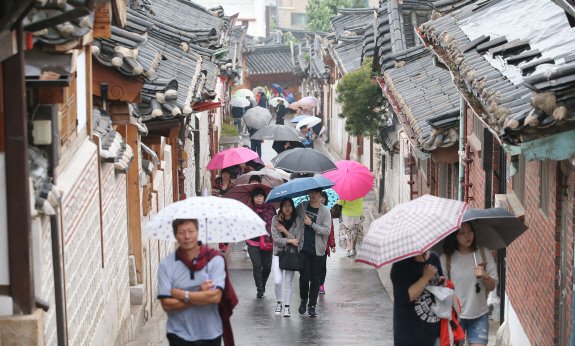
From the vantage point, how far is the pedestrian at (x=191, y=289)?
540 centimetres

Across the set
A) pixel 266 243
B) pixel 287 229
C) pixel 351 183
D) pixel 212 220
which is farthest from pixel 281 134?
pixel 212 220

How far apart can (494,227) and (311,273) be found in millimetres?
4254

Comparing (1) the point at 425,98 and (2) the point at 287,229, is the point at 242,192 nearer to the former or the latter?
(2) the point at 287,229

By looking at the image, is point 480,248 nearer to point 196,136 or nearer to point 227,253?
point 227,253

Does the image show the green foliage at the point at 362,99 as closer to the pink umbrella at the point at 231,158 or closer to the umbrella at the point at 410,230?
the pink umbrella at the point at 231,158

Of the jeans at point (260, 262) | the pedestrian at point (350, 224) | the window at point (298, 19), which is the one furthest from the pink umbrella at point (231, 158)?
the window at point (298, 19)

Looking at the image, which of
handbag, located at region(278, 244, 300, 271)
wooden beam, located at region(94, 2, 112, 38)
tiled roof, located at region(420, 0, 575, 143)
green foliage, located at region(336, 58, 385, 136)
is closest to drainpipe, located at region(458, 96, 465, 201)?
tiled roof, located at region(420, 0, 575, 143)

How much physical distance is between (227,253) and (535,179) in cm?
873

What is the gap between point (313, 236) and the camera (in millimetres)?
10227

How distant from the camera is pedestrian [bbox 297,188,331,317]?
33.4 ft

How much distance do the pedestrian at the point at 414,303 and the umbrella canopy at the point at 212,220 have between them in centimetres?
108

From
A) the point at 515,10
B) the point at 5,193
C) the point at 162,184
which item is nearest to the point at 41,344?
the point at 5,193

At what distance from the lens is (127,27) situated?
31.8 feet

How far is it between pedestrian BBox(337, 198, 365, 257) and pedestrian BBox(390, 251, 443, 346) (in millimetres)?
8679
